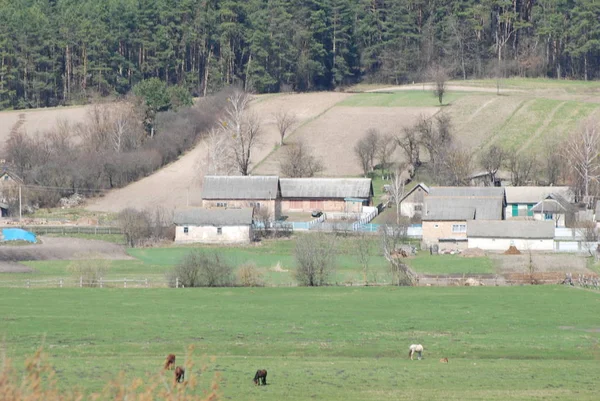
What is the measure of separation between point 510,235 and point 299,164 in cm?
3135

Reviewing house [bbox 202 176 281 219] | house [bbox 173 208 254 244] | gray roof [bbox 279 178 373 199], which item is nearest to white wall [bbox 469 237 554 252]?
house [bbox 173 208 254 244]

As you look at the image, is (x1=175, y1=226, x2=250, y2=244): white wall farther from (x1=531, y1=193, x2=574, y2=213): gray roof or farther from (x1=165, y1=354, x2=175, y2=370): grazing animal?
(x1=165, y1=354, x2=175, y2=370): grazing animal

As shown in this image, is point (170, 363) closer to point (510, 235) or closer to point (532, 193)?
point (510, 235)

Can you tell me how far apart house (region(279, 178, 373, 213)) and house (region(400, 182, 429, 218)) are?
3685 millimetres

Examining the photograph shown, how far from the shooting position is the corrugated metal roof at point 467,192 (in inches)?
3211

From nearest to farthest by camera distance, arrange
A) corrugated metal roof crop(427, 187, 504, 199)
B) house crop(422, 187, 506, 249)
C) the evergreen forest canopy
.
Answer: house crop(422, 187, 506, 249) < corrugated metal roof crop(427, 187, 504, 199) < the evergreen forest canopy

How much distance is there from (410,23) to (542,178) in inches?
2408

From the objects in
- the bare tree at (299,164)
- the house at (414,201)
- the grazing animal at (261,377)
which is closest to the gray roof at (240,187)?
the bare tree at (299,164)

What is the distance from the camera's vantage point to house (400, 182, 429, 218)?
280 feet

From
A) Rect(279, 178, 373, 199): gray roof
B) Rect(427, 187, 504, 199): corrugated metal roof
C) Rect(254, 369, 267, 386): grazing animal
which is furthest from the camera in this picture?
Rect(279, 178, 373, 199): gray roof

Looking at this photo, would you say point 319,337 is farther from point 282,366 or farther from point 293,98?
point 293,98

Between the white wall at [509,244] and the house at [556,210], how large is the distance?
7711 millimetres

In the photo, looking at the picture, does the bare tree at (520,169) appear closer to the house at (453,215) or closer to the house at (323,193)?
the house at (323,193)

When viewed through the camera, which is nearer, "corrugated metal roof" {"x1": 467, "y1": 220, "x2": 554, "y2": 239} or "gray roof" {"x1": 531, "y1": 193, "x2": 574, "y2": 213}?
"corrugated metal roof" {"x1": 467, "y1": 220, "x2": 554, "y2": 239}
